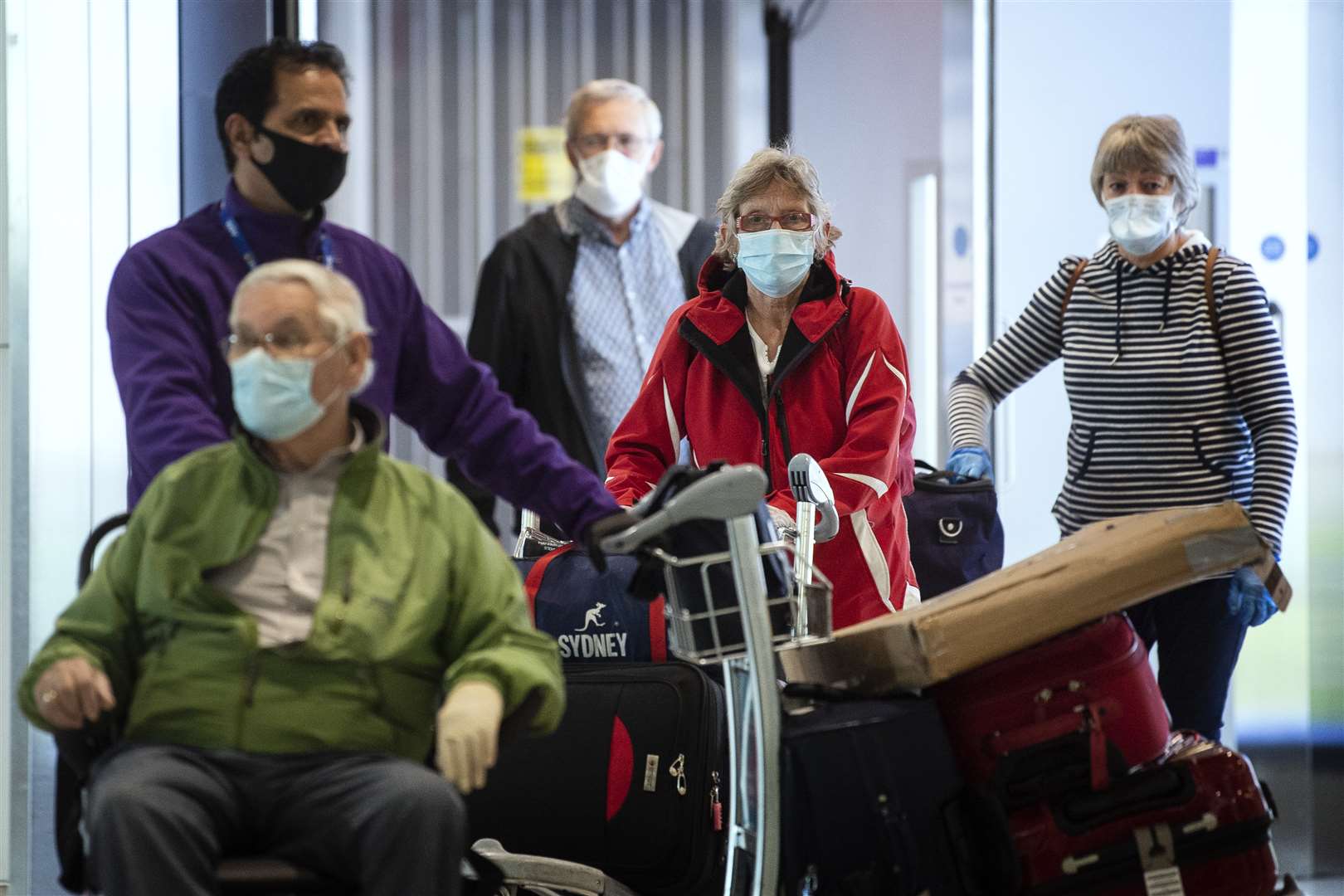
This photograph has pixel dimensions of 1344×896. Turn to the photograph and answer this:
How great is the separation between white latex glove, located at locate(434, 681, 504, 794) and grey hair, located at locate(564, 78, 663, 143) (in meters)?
2.62

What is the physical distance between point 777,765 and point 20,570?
6.12ft

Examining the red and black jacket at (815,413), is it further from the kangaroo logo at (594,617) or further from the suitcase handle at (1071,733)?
the suitcase handle at (1071,733)

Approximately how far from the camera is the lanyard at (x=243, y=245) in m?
2.42

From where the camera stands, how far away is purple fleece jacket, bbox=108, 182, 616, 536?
225 centimetres

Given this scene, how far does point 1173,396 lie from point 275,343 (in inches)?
72.6

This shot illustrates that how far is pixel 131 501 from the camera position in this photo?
241 cm

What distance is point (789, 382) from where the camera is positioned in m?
2.97

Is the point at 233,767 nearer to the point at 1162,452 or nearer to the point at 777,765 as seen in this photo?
the point at 777,765

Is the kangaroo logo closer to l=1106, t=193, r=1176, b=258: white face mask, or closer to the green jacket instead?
the green jacket

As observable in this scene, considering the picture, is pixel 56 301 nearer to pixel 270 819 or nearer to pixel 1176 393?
pixel 270 819

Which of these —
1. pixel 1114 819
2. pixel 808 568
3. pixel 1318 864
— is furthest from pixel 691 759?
pixel 1318 864

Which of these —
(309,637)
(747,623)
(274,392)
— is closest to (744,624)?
(747,623)

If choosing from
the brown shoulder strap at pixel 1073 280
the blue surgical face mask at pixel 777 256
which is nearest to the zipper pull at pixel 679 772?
the blue surgical face mask at pixel 777 256

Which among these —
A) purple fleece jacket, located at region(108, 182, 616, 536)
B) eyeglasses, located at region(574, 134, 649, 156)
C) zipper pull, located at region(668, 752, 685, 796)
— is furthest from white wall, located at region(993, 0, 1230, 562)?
purple fleece jacket, located at region(108, 182, 616, 536)
